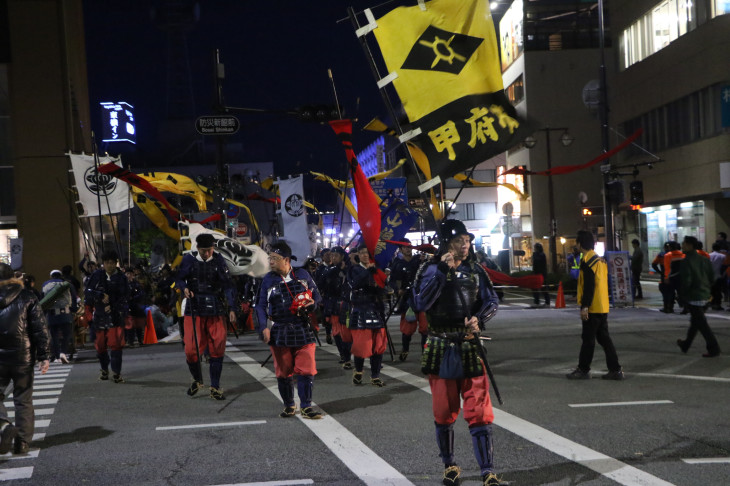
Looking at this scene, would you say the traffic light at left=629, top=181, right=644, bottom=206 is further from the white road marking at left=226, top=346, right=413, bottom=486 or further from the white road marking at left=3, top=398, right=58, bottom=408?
the white road marking at left=3, top=398, right=58, bottom=408

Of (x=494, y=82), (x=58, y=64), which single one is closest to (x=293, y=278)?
(x=494, y=82)

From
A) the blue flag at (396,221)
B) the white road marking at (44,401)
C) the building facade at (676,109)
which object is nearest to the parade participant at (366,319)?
the white road marking at (44,401)

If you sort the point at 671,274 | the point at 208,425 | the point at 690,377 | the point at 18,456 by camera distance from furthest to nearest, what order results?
the point at 671,274 → the point at 690,377 → the point at 208,425 → the point at 18,456

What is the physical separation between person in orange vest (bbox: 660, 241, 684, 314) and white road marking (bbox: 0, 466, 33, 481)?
1488 centimetres

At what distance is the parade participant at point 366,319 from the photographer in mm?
11680

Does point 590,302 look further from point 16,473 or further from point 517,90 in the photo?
point 517,90

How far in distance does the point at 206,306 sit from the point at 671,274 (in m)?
12.7

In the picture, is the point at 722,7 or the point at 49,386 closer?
→ the point at 49,386

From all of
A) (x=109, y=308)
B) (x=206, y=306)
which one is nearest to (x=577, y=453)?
(x=206, y=306)

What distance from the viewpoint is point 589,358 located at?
1140 centimetres

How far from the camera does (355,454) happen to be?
7340 mm

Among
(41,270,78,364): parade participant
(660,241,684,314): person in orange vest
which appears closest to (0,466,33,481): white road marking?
(41,270,78,364): parade participant

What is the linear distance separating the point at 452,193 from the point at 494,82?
69.0 metres

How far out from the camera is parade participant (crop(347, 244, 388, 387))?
38.3 ft
